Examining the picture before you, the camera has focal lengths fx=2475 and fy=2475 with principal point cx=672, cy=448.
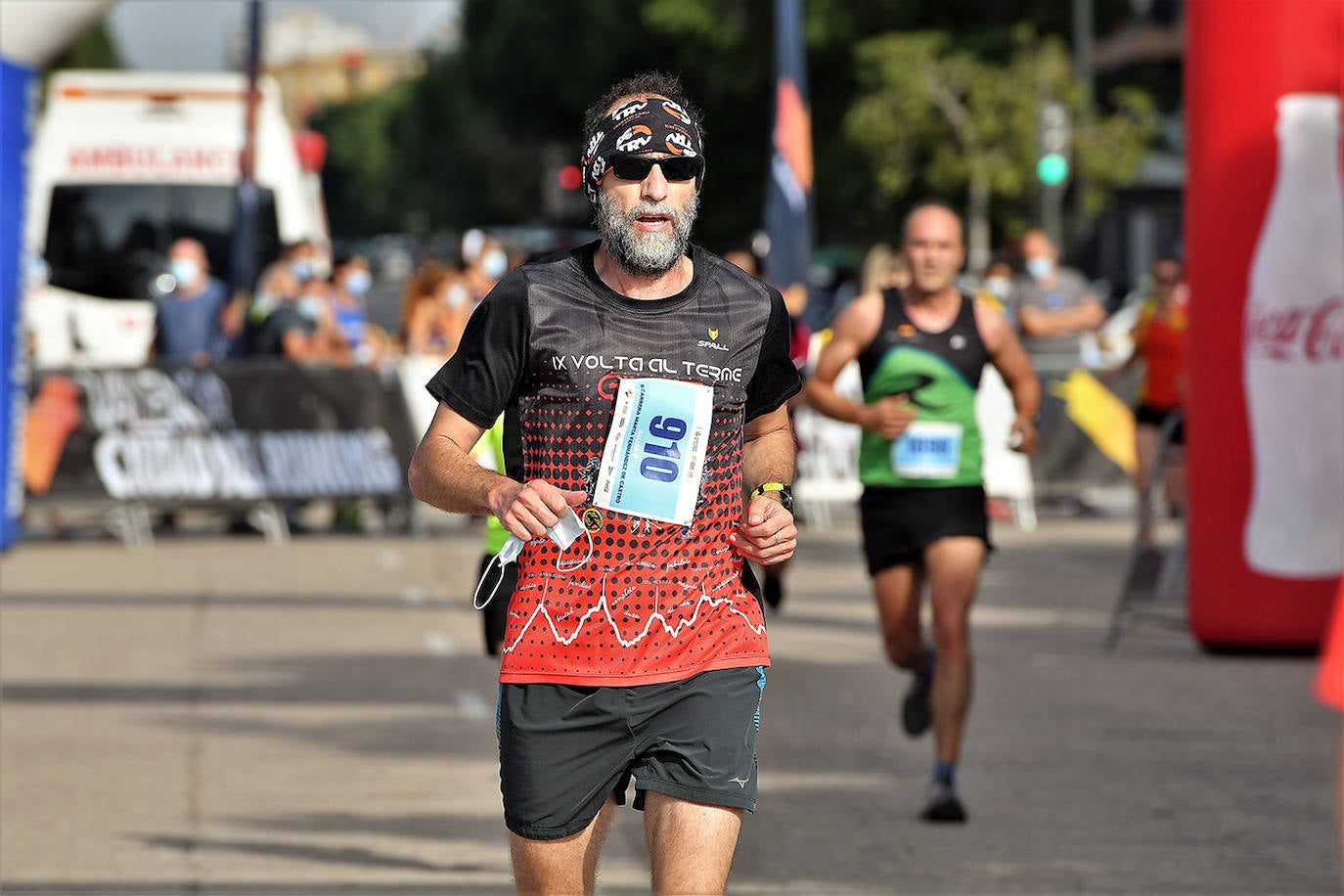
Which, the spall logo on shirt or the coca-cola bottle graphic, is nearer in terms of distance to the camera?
the spall logo on shirt

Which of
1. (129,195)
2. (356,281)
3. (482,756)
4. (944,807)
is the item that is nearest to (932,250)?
(944,807)

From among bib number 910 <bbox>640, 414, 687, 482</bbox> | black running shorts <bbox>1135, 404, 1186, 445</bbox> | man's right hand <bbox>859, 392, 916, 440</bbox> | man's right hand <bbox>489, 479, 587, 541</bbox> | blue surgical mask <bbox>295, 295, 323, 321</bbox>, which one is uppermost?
bib number 910 <bbox>640, 414, 687, 482</bbox>

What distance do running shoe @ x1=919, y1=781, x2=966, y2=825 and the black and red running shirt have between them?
133 inches

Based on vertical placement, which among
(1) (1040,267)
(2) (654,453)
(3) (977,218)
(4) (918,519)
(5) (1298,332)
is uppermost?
(2) (654,453)

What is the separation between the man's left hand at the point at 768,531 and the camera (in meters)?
4.59

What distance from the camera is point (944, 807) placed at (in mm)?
7953

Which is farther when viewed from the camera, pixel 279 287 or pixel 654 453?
pixel 279 287

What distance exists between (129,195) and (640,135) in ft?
57.4

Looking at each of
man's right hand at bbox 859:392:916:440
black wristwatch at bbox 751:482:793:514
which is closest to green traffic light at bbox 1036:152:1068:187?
man's right hand at bbox 859:392:916:440

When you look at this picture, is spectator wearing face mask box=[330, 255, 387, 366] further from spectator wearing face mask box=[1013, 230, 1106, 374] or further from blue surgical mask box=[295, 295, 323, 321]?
spectator wearing face mask box=[1013, 230, 1106, 374]

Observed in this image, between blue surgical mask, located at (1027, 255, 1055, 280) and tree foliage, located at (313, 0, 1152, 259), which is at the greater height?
tree foliage, located at (313, 0, 1152, 259)

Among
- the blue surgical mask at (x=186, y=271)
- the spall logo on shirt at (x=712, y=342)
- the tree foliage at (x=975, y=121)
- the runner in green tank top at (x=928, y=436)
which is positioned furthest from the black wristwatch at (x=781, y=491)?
the tree foliage at (x=975, y=121)

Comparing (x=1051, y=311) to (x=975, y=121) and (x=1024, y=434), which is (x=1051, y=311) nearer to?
(x=1024, y=434)

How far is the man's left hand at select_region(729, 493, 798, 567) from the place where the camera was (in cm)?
459
